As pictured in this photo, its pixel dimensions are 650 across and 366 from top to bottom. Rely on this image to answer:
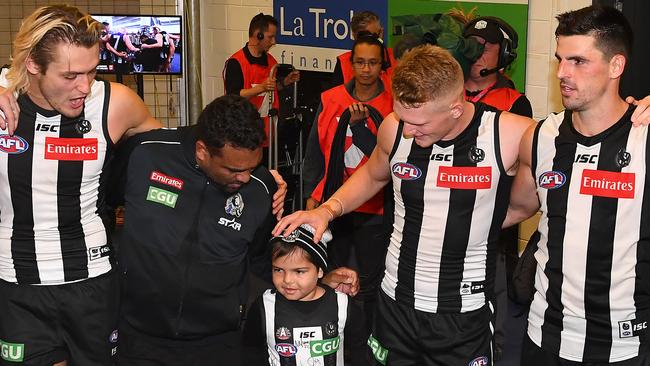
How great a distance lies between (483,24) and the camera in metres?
5.35

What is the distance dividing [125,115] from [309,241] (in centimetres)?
86

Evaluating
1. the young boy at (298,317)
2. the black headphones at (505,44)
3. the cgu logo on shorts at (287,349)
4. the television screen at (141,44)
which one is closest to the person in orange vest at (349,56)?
the black headphones at (505,44)

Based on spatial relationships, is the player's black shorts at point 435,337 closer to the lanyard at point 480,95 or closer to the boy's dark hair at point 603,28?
the boy's dark hair at point 603,28

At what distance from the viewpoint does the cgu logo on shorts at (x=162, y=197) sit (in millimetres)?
3668

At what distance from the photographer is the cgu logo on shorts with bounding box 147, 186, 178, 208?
3668 millimetres

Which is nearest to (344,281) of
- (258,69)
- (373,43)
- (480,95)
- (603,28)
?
(603,28)

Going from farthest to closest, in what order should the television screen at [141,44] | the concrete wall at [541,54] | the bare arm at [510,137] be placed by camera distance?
1. the television screen at [141,44]
2. the concrete wall at [541,54]
3. the bare arm at [510,137]

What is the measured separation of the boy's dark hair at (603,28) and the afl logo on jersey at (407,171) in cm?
71

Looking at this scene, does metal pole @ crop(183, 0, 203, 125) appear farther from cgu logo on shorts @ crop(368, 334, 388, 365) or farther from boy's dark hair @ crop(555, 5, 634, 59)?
boy's dark hair @ crop(555, 5, 634, 59)

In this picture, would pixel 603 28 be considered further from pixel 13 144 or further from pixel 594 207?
pixel 13 144

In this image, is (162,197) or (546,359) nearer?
(546,359)

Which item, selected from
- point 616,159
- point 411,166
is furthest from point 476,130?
point 616,159

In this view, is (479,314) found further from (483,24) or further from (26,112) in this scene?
(483,24)

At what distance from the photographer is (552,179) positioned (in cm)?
332
